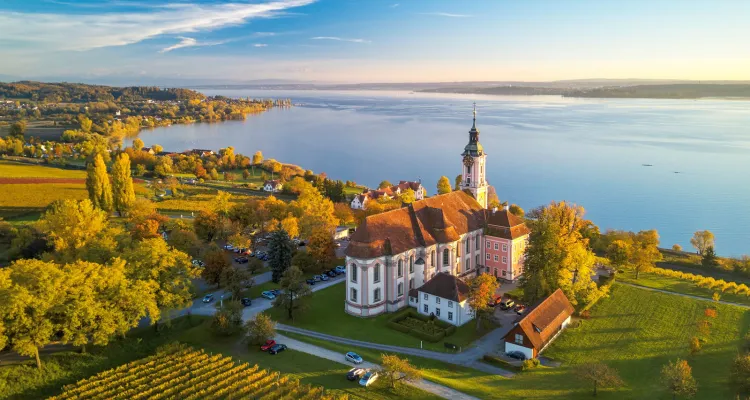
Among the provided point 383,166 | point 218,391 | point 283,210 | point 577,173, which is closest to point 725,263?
point 283,210

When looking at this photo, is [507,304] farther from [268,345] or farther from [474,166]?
[268,345]

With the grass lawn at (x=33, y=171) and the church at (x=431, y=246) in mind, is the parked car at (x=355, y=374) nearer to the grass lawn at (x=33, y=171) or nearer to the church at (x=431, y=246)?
the church at (x=431, y=246)

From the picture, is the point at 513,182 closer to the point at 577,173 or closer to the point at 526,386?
the point at 577,173

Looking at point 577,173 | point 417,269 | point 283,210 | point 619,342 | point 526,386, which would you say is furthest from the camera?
point 577,173

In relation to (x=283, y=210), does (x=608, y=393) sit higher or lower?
lower

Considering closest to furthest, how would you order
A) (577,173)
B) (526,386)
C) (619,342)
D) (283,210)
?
(526,386), (619,342), (283,210), (577,173)

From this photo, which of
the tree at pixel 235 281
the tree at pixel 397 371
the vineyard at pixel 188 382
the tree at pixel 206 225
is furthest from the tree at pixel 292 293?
the tree at pixel 206 225

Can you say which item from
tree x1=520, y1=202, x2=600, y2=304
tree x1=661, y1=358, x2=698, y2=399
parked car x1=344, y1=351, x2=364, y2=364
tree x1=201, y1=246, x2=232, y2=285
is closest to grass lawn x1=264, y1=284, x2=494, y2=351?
parked car x1=344, y1=351, x2=364, y2=364
